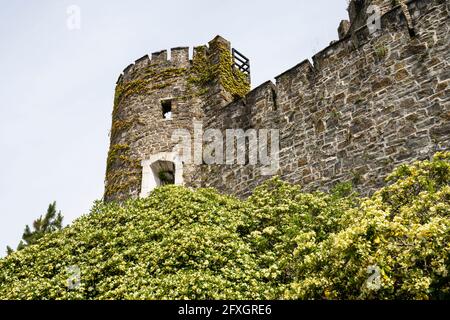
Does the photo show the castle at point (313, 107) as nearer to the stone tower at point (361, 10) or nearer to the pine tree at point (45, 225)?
the stone tower at point (361, 10)

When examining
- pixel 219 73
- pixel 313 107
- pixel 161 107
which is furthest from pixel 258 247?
pixel 219 73

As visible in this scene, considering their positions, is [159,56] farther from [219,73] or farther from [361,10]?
[361,10]

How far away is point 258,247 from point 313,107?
14.0 ft

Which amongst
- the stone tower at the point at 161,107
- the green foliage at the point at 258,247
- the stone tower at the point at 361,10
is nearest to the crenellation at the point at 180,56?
the stone tower at the point at 161,107

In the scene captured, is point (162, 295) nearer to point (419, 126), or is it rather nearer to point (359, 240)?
point (359, 240)

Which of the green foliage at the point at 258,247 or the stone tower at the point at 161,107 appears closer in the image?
the green foliage at the point at 258,247

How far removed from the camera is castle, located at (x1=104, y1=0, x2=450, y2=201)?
8.90m

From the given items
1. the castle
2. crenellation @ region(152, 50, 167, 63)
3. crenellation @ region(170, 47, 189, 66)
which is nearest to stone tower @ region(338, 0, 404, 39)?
the castle

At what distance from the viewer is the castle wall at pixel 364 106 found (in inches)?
343

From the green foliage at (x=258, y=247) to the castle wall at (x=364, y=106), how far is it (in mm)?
672

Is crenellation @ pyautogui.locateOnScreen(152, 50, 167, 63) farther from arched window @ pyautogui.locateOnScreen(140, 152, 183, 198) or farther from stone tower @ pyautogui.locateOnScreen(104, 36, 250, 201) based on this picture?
arched window @ pyautogui.locateOnScreen(140, 152, 183, 198)
